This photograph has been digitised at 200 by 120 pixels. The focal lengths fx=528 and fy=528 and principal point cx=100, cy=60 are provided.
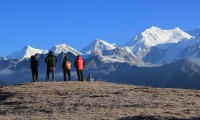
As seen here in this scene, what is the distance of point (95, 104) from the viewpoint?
91.4 feet

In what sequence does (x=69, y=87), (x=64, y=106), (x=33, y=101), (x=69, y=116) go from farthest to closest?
(x=69, y=87)
(x=33, y=101)
(x=64, y=106)
(x=69, y=116)

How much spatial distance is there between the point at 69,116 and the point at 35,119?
1.62m

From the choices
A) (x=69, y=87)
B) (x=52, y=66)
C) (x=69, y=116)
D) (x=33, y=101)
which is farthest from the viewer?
(x=52, y=66)

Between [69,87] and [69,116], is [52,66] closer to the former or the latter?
[69,87]

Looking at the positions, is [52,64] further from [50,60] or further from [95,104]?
[95,104]

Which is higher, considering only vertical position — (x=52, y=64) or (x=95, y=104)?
(x=52, y=64)

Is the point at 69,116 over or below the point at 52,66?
below

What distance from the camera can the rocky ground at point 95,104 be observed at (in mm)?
24328

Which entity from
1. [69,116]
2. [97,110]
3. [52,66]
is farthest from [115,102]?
[52,66]

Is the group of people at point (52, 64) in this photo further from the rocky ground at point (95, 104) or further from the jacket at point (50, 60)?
the rocky ground at point (95, 104)

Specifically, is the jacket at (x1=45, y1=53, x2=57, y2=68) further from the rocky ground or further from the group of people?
the rocky ground

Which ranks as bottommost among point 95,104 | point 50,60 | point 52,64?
point 95,104

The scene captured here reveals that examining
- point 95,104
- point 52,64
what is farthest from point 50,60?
point 95,104

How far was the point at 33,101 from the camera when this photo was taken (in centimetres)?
3025
